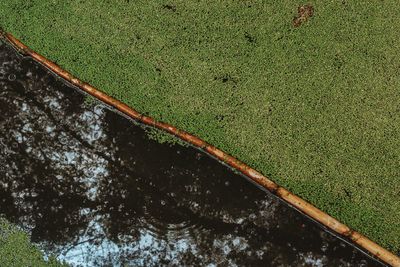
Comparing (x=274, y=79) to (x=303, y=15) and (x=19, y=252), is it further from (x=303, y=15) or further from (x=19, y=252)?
(x=19, y=252)

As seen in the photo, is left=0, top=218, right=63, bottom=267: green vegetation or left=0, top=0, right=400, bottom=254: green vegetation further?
left=0, top=218, right=63, bottom=267: green vegetation

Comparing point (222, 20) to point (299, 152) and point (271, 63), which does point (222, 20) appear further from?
point (299, 152)

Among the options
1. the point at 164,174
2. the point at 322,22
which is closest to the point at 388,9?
the point at 322,22

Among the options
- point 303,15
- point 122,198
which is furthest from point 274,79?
point 122,198

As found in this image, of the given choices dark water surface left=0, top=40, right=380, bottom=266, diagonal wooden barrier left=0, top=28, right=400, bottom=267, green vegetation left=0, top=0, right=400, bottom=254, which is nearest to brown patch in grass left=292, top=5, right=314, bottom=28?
green vegetation left=0, top=0, right=400, bottom=254

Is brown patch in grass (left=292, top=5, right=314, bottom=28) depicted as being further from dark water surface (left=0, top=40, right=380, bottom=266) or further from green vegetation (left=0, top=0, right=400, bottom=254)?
dark water surface (left=0, top=40, right=380, bottom=266)
